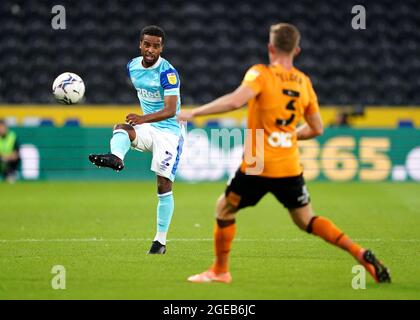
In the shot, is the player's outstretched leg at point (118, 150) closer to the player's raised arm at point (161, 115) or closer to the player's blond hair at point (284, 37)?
the player's raised arm at point (161, 115)

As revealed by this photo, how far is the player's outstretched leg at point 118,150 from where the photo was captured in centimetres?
859

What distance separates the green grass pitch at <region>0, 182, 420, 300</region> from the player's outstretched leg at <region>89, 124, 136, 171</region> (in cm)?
93

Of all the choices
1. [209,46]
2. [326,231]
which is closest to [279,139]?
[326,231]

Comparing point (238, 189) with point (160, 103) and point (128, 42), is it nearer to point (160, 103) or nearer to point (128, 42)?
point (160, 103)

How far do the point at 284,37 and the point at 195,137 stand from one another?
12287 mm

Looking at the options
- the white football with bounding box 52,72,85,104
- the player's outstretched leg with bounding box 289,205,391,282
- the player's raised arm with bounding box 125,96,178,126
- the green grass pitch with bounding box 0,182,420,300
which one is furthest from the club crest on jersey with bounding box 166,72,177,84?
the player's outstretched leg with bounding box 289,205,391,282

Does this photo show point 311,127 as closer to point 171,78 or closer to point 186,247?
point 171,78

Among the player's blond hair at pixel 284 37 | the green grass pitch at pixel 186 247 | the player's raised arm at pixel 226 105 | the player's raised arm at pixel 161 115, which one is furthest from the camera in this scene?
the player's raised arm at pixel 161 115

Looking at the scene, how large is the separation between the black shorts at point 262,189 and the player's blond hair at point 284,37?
3.39 ft

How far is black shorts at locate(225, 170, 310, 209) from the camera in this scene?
23.3ft

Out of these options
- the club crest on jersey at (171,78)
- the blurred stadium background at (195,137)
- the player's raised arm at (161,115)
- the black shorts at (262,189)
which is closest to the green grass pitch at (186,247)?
the blurred stadium background at (195,137)
